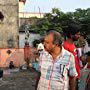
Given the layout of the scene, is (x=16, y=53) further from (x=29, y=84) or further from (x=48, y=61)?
(x=48, y=61)

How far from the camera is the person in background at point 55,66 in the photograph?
5.78 m

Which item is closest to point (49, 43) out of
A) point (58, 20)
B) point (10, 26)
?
point (10, 26)

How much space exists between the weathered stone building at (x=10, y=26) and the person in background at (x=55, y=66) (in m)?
28.0

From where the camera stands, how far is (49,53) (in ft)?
19.4

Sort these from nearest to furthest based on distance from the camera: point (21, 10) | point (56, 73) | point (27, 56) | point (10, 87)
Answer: point (56, 73) < point (10, 87) < point (27, 56) < point (21, 10)

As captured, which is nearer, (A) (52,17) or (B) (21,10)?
(A) (52,17)

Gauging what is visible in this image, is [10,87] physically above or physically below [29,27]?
below

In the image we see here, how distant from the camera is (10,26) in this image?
1340 inches

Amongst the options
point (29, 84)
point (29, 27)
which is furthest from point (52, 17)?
point (29, 84)

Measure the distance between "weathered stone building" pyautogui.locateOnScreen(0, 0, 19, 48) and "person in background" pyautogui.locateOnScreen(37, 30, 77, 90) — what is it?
2805 centimetres

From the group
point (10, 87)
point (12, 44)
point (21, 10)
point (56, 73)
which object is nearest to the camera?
point (56, 73)

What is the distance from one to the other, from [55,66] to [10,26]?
28.4 metres

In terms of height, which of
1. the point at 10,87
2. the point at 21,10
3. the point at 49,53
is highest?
the point at 21,10

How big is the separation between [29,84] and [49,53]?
9.66m
